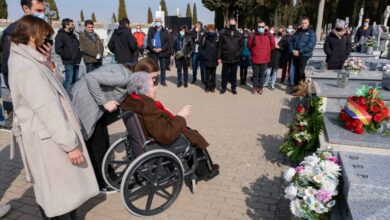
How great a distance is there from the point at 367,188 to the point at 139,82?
1.92 metres

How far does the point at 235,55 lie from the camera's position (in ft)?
24.6

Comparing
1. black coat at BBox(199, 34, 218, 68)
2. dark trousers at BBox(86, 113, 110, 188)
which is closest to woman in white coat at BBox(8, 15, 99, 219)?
dark trousers at BBox(86, 113, 110, 188)

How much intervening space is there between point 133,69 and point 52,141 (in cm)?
110

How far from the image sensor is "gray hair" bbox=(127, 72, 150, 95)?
2809mm

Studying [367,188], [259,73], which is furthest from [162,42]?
[367,188]

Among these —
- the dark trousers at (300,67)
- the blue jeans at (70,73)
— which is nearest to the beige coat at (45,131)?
the blue jeans at (70,73)

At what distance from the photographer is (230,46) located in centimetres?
741

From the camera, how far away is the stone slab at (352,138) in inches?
120

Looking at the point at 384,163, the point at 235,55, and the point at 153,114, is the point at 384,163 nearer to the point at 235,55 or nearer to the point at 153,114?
the point at 153,114

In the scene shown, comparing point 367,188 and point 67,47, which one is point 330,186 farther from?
point 67,47

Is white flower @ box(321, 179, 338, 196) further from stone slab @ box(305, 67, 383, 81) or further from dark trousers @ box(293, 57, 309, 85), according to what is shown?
dark trousers @ box(293, 57, 309, 85)

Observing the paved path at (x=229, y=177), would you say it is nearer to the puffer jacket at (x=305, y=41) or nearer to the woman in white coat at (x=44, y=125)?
the woman in white coat at (x=44, y=125)

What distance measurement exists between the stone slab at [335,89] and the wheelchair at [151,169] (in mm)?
2492

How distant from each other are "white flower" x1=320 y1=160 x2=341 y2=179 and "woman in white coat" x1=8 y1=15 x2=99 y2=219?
1.76m
